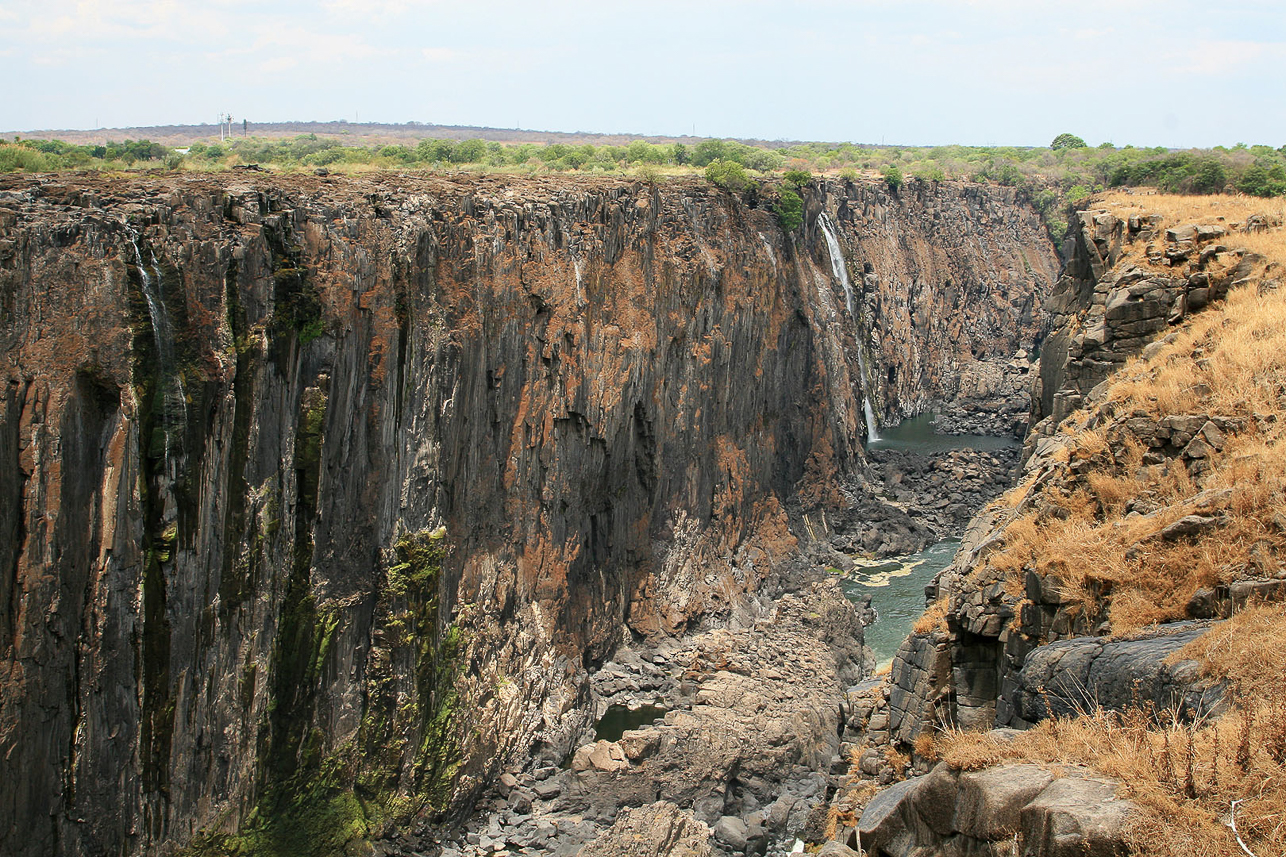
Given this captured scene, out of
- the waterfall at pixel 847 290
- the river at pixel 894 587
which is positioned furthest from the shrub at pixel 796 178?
the river at pixel 894 587

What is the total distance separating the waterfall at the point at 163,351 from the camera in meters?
21.7

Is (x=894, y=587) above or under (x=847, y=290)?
under

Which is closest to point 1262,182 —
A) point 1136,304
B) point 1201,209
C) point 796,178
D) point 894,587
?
point 796,178

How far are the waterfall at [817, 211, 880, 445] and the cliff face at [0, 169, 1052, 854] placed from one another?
71.4 ft

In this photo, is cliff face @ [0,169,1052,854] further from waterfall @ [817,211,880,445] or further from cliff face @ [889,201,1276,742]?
waterfall @ [817,211,880,445]

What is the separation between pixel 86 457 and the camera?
2050cm

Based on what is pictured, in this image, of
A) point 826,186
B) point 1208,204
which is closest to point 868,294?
point 826,186

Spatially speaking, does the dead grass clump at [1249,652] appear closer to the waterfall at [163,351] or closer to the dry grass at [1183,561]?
the dry grass at [1183,561]

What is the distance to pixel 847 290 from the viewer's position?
65.4 metres

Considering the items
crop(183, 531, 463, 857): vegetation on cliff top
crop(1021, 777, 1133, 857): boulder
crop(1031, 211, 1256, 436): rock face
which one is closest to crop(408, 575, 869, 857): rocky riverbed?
crop(183, 531, 463, 857): vegetation on cliff top

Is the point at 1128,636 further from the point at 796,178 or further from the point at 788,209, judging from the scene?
the point at 796,178

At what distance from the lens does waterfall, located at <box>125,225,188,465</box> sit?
855 inches

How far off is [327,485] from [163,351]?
18.3ft

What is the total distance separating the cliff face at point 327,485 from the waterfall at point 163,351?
0.05m
